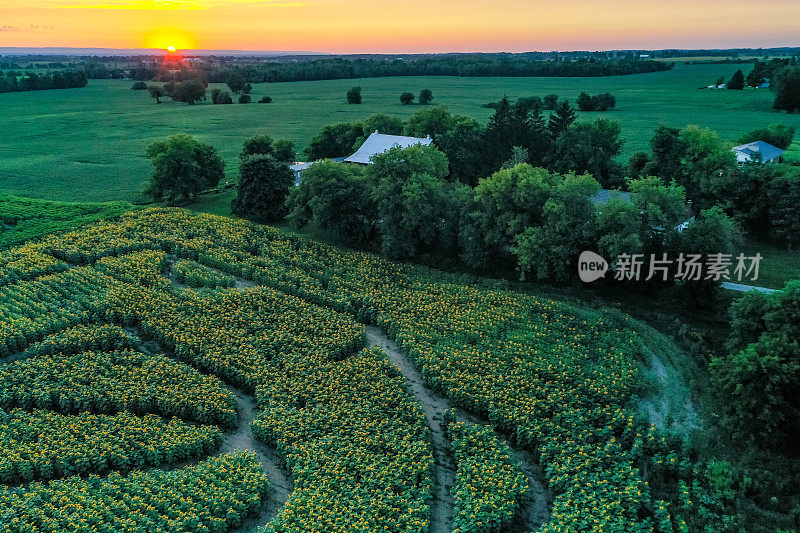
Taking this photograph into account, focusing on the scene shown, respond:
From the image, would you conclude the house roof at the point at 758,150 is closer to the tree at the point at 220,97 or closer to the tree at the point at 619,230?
the tree at the point at 619,230

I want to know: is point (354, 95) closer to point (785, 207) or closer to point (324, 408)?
point (785, 207)

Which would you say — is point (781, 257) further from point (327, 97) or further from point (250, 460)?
point (327, 97)

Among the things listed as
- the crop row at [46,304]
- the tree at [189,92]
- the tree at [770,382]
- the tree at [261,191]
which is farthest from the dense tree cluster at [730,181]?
the tree at [189,92]

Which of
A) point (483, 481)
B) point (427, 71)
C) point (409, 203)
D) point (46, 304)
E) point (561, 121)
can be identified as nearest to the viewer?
point (483, 481)

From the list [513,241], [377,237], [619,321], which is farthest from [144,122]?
[619,321]

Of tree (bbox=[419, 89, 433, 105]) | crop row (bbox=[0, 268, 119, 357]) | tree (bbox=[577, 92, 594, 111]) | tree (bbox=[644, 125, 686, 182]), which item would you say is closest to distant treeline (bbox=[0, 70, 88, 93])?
tree (bbox=[419, 89, 433, 105])

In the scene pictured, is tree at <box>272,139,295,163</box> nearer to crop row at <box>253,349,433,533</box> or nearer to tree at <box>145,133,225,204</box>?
tree at <box>145,133,225,204</box>

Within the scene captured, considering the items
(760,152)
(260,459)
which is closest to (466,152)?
(760,152)

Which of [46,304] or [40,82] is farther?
[40,82]
